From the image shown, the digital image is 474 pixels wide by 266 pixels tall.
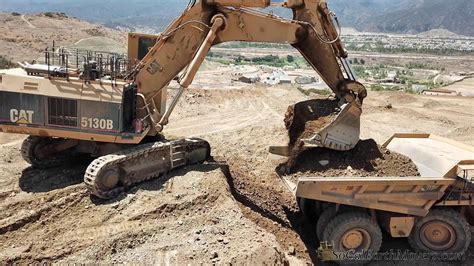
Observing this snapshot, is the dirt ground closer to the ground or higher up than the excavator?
closer to the ground

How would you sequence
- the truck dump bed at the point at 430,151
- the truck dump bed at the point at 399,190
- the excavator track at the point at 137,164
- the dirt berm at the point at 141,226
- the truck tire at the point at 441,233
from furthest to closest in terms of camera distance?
the truck dump bed at the point at 430,151
the excavator track at the point at 137,164
the truck tire at the point at 441,233
the truck dump bed at the point at 399,190
the dirt berm at the point at 141,226

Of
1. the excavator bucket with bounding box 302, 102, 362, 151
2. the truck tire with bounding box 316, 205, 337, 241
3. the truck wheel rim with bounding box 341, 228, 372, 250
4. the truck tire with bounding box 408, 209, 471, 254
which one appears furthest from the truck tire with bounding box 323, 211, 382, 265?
the excavator bucket with bounding box 302, 102, 362, 151

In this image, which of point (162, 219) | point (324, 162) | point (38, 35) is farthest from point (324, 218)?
point (38, 35)

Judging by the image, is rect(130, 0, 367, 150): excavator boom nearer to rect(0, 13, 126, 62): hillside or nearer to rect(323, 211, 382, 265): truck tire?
rect(323, 211, 382, 265): truck tire

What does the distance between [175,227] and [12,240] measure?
2562 mm

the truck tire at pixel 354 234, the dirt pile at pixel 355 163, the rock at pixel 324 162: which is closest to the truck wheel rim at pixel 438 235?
the truck tire at pixel 354 234

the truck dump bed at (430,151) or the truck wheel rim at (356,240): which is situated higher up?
the truck dump bed at (430,151)

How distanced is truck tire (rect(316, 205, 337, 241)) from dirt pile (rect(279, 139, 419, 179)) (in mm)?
1378

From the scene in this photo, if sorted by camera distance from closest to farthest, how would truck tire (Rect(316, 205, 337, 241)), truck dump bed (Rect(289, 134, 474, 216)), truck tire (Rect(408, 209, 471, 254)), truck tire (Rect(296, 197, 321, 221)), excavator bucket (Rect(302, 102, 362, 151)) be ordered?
truck dump bed (Rect(289, 134, 474, 216)), truck tire (Rect(316, 205, 337, 241)), truck tire (Rect(408, 209, 471, 254)), truck tire (Rect(296, 197, 321, 221)), excavator bucket (Rect(302, 102, 362, 151))

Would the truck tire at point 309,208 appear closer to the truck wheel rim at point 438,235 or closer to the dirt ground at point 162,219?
the dirt ground at point 162,219

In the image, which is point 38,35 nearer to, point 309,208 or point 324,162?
point 324,162

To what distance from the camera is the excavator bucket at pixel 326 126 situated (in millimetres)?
10234

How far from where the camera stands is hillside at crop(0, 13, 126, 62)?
4169 centimetres

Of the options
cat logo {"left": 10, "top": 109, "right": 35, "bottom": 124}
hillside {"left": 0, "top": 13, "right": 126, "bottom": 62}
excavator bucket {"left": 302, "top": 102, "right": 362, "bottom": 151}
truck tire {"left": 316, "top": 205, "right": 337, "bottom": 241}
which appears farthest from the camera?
hillside {"left": 0, "top": 13, "right": 126, "bottom": 62}
